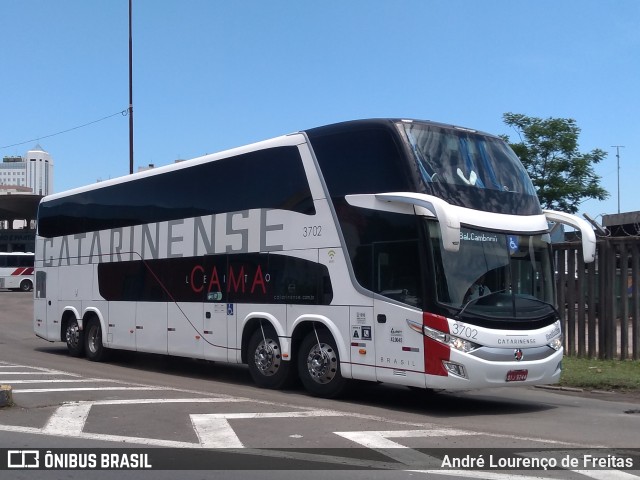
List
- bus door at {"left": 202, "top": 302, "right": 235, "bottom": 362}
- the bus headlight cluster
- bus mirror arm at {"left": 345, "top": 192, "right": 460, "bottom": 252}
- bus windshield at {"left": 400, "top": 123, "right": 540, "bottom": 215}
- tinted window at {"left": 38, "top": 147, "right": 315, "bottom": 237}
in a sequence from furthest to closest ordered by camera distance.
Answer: bus door at {"left": 202, "top": 302, "right": 235, "bottom": 362} < tinted window at {"left": 38, "top": 147, "right": 315, "bottom": 237} < bus windshield at {"left": 400, "top": 123, "right": 540, "bottom": 215} < the bus headlight cluster < bus mirror arm at {"left": 345, "top": 192, "right": 460, "bottom": 252}

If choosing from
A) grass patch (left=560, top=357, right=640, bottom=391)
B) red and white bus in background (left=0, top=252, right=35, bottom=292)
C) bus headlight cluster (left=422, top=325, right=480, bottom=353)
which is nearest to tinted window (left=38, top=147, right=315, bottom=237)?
bus headlight cluster (left=422, top=325, right=480, bottom=353)

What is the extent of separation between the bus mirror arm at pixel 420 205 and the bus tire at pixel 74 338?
1041cm

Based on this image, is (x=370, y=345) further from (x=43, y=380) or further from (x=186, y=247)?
(x=43, y=380)

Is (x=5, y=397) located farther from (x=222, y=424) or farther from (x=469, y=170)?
(x=469, y=170)

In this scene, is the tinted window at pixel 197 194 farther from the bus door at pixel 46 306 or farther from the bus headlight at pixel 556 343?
the bus headlight at pixel 556 343

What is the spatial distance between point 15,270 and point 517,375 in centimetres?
5277

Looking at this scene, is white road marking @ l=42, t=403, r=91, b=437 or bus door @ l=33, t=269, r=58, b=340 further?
bus door @ l=33, t=269, r=58, b=340

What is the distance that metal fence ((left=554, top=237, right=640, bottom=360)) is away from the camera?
15.7m

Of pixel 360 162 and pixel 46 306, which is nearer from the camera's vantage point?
pixel 360 162

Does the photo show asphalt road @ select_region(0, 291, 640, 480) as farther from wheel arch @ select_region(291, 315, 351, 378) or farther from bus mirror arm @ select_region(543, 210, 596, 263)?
bus mirror arm @ select_region(543, 210, 596, 263)

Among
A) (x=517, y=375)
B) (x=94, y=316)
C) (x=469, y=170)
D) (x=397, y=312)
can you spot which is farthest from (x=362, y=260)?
(x=94, y=316)

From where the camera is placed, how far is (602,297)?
1608cm

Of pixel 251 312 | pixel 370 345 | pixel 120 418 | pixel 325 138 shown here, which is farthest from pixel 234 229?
pixel 120 418

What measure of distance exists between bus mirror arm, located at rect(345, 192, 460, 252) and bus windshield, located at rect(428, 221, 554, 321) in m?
0.45
